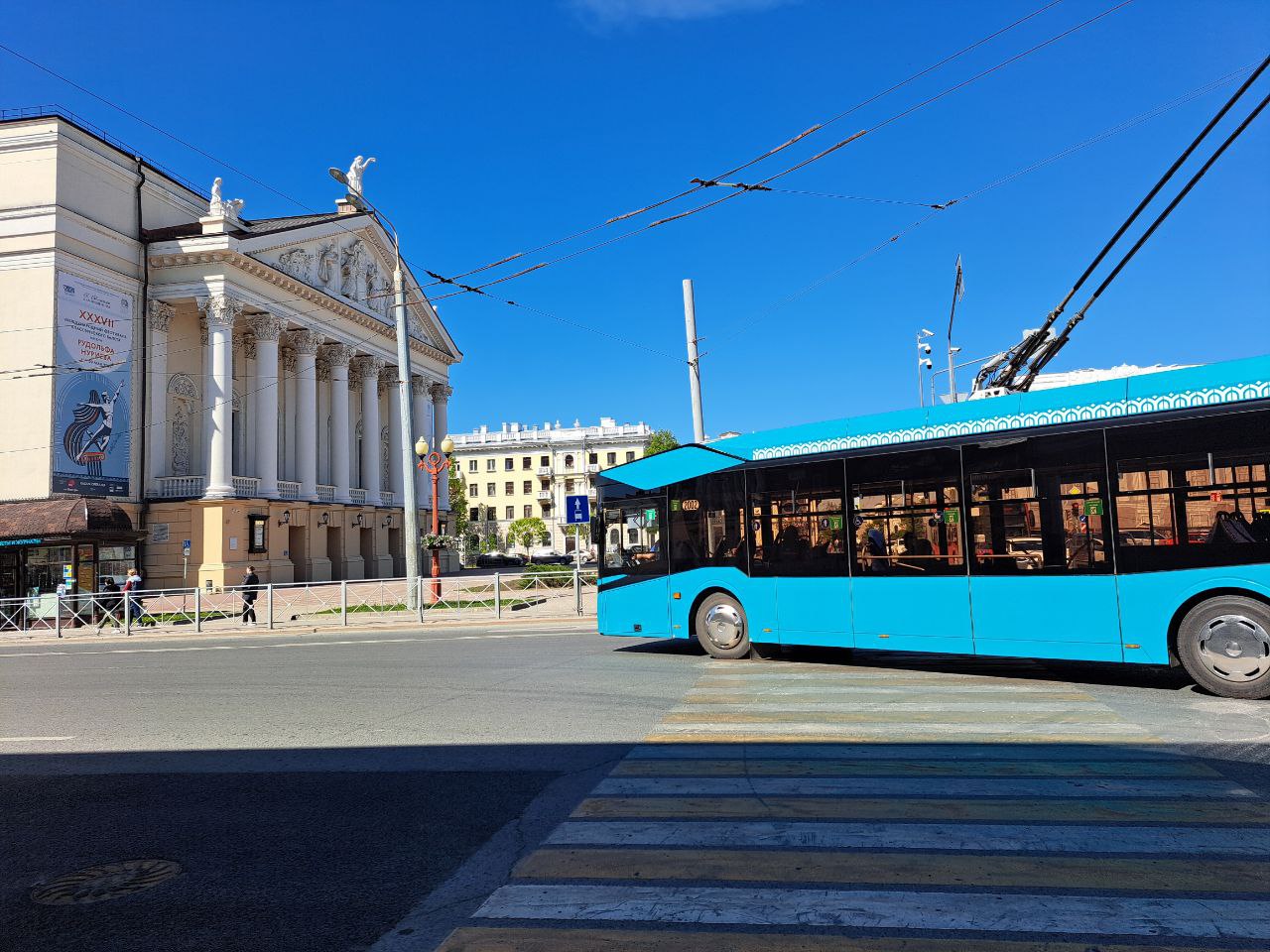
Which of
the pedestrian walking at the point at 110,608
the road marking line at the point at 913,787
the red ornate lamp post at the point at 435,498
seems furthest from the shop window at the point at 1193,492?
the pedestrian walking at the point at 110,608

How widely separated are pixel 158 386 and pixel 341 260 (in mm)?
14156

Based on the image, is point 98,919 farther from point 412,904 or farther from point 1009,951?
point 1009,951

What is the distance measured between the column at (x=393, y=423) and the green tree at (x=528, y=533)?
129 ft

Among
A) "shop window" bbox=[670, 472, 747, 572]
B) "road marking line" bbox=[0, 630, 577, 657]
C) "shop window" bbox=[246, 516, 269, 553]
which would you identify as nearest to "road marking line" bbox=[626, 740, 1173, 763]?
"shop window" bbox=[670, 472, 747, 572]

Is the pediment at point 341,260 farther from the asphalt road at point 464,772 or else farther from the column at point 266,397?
the asphalt road at point 464,772

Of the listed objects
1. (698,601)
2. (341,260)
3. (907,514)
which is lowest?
(698,601)

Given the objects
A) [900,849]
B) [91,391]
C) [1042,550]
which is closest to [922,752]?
[900,849]

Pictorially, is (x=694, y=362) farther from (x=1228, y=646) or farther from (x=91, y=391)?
(x=91, y=391)

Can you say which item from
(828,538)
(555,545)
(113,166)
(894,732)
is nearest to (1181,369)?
(828,538)

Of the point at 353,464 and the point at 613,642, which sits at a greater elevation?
the point at 353,464

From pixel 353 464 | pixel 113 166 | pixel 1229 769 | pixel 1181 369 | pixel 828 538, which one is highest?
pixel 113 166

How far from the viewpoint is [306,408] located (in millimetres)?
44312

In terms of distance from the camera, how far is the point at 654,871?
4.20 metres

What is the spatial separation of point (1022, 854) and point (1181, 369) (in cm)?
654
